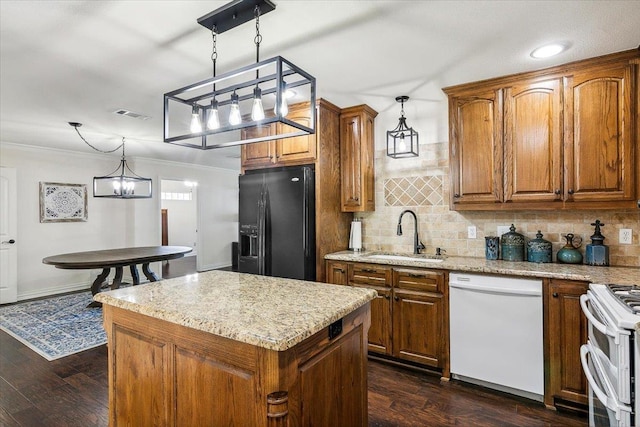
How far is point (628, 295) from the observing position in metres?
1.74

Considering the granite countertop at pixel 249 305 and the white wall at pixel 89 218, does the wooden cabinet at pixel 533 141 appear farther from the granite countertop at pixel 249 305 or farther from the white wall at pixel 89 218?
the white wall at pixel 89 218

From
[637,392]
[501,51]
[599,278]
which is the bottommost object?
[637,392]

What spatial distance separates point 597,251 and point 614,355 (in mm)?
1297

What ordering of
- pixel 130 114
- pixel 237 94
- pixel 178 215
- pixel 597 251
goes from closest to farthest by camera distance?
pixel 237 94
pixel 597 251
pixel 130 114
pixel 178 215

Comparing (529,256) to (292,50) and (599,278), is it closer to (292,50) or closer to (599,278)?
(599,278)

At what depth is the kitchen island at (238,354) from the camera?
3.87 ft

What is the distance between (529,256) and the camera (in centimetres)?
277

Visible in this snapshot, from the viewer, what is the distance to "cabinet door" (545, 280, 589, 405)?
2186mm

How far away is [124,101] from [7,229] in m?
3.39

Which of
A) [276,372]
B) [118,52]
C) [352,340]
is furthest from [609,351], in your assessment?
[118,52]

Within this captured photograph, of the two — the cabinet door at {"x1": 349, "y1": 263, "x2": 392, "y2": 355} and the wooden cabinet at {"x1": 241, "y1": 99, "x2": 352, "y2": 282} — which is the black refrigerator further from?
the cabinet door at {"x1": 349, "y1": 263, "x2": 392, "y2": 355}

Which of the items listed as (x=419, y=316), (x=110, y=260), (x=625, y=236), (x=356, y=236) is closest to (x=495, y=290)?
(x=419, y=316)

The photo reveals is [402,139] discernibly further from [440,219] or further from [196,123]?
[196,123]

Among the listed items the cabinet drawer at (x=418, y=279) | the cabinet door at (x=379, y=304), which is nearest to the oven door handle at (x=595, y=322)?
the cabinet drawer at (x=418, y=279)
